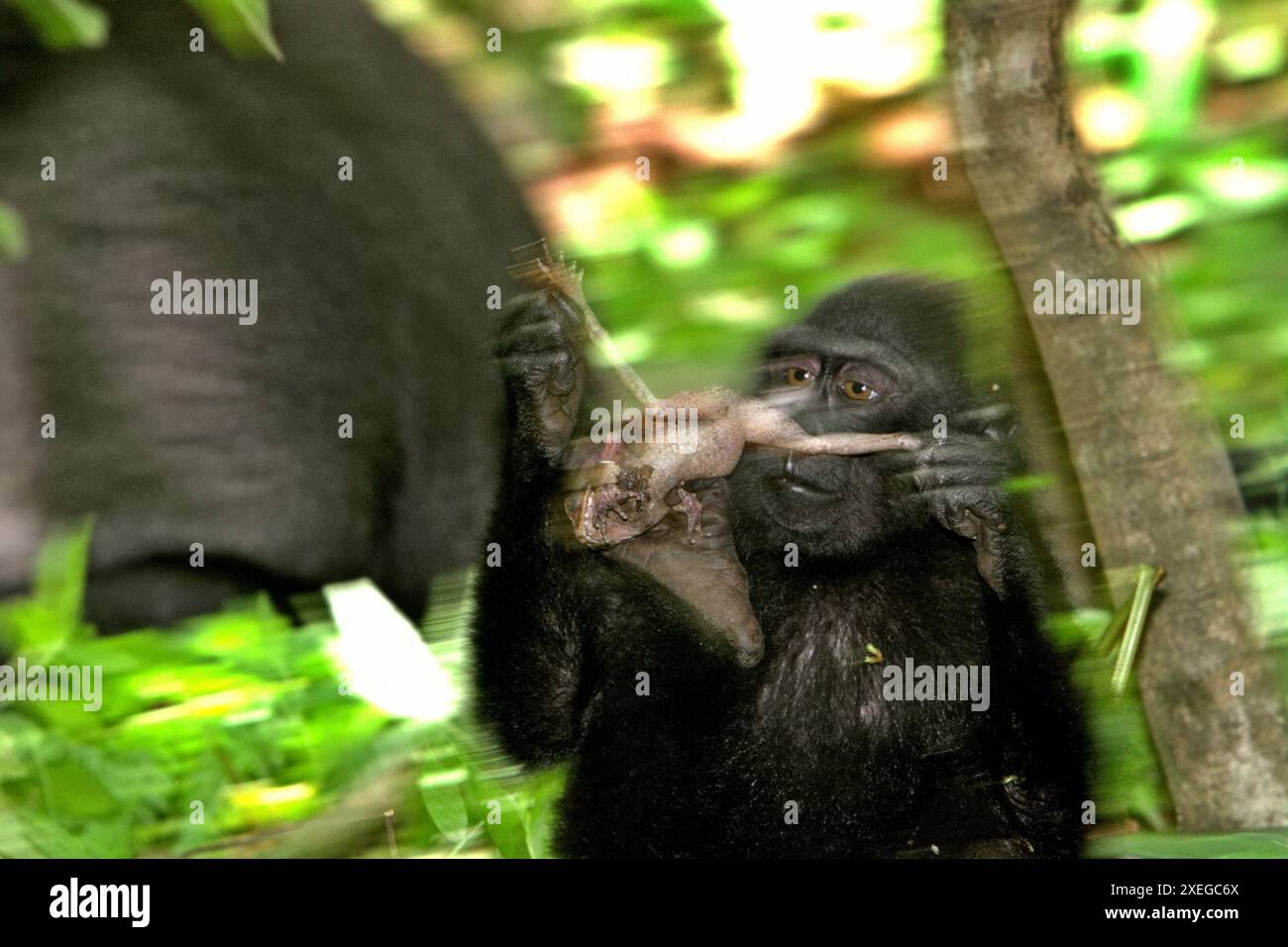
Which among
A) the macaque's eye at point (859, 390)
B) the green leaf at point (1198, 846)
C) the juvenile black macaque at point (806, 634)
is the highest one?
the macaque's eye at point (859, 390)

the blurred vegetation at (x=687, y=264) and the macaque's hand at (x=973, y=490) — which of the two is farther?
the blurred vegetation at (x=687, y=264)

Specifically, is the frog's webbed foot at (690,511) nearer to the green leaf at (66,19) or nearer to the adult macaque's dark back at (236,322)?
the green leaf at (66,19)

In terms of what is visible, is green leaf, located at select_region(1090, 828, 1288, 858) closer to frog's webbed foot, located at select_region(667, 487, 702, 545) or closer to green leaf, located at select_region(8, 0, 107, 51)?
frog's webbed foot, located at select_region(667, 487, 702, 545)

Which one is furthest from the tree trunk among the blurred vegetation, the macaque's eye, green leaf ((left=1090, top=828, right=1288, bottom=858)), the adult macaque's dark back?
the adult macaque's dark back

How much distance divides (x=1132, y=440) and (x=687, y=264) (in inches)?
97.4

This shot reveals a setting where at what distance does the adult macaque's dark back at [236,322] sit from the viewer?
4078 millimetres

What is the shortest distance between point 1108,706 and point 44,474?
3000 mm

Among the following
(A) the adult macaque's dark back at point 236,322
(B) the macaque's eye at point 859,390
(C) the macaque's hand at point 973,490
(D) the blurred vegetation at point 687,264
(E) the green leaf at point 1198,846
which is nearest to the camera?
(E) the green leaf at point 1198,846

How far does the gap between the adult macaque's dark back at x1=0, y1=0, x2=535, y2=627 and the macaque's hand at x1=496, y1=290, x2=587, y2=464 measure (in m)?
1.42

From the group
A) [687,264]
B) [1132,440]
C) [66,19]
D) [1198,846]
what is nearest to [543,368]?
[66,19]

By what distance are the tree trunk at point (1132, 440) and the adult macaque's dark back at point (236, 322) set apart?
5.31 feet

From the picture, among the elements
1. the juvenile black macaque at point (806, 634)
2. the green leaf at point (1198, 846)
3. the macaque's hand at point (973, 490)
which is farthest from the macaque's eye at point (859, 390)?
the green leaf at point (1198, 846)
